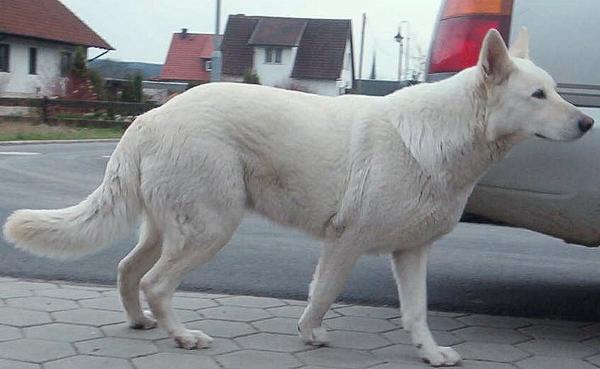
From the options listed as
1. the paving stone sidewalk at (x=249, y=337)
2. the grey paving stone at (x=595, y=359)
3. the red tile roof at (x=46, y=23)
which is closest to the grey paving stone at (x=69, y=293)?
the paving stone sidewalk at (x=249, y=337)

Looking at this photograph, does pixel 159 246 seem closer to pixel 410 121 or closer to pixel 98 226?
pixel 98 226

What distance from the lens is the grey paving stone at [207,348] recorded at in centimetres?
414

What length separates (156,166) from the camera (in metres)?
4.00

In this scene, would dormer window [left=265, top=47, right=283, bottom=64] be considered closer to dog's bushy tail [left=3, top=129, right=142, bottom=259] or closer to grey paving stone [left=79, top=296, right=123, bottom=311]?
grey paving stone [left=79, top=296, right=123, bottom=311]

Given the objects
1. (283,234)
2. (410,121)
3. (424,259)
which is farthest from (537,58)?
(283,234)

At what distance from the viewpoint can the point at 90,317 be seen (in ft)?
15.5

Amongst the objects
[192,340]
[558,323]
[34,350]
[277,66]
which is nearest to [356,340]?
[192,340]

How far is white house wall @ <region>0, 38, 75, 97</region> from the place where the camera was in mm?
44906

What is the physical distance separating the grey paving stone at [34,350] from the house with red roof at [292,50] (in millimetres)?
60804

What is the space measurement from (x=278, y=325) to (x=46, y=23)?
46.5 metres

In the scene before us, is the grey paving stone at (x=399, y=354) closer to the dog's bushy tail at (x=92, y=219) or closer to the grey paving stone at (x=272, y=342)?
the grey paving stone at (x=272, y=342)

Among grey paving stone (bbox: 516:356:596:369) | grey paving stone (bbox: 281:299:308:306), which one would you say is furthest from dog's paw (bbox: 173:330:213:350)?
grey paving stone (bbox: 516:356:596:369)

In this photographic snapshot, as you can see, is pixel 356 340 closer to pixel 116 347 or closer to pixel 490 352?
pixel 490 352

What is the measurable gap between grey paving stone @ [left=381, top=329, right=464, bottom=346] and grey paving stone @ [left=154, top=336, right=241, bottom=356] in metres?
0.86
